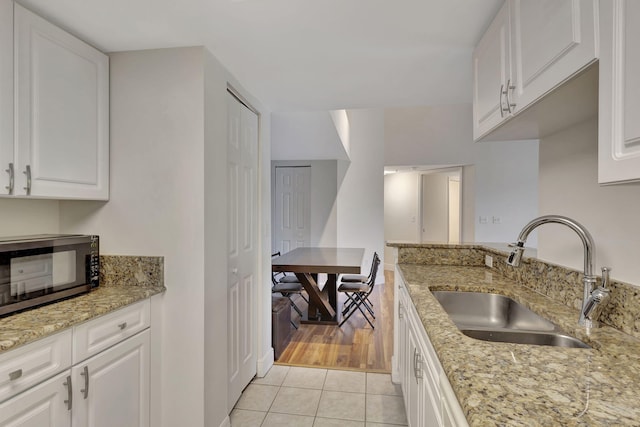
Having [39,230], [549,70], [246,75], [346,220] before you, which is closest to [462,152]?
[346,220]

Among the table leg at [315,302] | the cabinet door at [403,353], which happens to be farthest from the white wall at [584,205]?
the table leg at [315,302]

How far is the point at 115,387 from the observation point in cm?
146

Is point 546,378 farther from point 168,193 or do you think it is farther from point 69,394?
point 168,193

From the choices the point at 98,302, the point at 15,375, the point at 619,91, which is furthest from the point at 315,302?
the point at 619,91

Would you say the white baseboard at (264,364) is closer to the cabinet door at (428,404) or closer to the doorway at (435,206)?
the cabinet door at (428,404)

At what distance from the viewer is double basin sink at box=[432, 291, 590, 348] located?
1188 mm

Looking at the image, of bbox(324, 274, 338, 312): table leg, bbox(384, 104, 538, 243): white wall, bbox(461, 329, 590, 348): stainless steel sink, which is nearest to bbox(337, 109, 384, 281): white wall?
bbox(384, 104, 538, 243): white wall

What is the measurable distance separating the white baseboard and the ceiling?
6.65 ft

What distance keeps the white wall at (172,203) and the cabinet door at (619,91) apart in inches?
60.7

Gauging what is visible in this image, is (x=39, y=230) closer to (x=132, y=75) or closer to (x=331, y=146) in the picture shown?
(x=132, y=75)

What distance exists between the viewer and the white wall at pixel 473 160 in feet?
18.7

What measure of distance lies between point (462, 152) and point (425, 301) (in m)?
5.21

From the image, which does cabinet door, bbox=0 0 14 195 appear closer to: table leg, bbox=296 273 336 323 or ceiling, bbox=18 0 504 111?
ceiling, bbox=18 0 504 111

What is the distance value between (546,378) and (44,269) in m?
1.77
